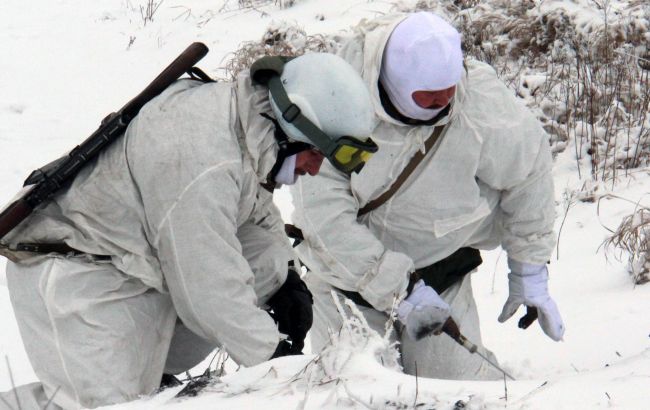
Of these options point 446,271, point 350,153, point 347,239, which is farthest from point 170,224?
point 446,271

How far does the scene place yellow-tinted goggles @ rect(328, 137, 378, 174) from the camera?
8.96 feet

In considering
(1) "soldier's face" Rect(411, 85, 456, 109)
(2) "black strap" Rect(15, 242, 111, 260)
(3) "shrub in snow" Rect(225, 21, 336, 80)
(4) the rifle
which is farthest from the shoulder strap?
(3) "shrub in snow" Rect(225, 21, 336, 80)

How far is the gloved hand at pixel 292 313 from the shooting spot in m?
3.49

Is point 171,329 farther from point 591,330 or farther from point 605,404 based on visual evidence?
point 591,330

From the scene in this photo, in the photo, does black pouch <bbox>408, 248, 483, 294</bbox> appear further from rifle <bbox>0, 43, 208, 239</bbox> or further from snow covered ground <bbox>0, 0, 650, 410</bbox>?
rifle <bbox>0, 43, 208, 239</bbox>

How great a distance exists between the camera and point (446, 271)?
380 centimetres

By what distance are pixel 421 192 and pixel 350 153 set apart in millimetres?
778

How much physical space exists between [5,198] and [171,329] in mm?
3621

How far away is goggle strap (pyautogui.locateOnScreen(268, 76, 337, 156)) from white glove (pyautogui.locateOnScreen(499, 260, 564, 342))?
4.63 feet

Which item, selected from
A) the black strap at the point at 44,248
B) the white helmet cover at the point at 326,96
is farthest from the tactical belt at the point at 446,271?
the black strap at the point at 44,248

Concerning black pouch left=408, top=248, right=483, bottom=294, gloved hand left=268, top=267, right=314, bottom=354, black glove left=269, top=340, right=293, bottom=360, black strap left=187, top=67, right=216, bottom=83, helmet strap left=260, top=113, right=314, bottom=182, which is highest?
black strap left=187, top=67, right=216, bottom=83

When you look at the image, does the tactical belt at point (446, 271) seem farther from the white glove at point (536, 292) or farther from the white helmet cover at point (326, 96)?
the white helmet cover at point (326, 96)

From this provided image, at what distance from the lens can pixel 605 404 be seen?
202cm

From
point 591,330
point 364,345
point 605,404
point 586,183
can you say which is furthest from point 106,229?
point 586,183
